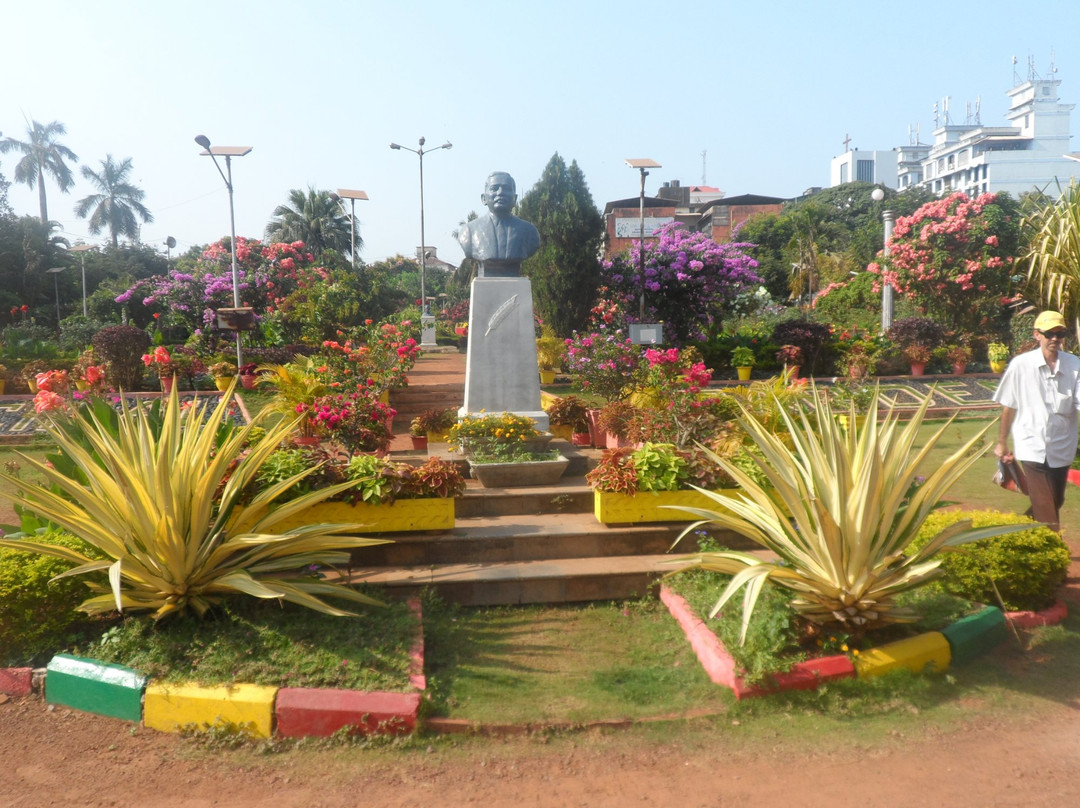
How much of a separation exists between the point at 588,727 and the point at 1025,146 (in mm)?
95941

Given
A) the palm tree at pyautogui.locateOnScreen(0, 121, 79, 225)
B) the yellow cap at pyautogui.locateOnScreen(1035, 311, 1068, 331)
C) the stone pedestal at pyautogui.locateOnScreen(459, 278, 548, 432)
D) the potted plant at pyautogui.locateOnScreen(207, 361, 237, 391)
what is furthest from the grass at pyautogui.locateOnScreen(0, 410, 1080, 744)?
the palm tree at pyautogui.locateOnScreen(0, 121, 79, 225)

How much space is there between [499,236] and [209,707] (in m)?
6.00

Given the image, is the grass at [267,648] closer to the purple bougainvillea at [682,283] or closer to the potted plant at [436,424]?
the potted plant at [436,424]

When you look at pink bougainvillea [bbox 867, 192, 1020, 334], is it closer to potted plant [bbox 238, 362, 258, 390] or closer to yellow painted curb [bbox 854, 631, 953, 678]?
potted plant [bbox 238, 362, 258, 390]

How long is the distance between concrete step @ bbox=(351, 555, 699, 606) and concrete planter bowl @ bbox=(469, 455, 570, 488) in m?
1.35

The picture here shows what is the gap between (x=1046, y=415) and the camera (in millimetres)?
5008

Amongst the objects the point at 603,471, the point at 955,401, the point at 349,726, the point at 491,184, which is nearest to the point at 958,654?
the point at 603,471

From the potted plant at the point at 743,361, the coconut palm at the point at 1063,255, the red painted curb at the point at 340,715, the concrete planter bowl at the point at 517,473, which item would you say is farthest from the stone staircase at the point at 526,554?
the potted plant at the point at 743,361

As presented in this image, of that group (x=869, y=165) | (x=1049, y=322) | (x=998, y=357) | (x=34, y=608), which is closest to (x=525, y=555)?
(x=34, y=608)

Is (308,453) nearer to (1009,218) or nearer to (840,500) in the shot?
(840,500)

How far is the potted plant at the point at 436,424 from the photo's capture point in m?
9.09

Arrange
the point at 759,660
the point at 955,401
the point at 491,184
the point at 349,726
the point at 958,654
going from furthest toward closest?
the point at 955,401, the point at 491,184, the point at 958,654, the point at 759,660, the point at 349,726

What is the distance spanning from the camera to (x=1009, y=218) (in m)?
17.9

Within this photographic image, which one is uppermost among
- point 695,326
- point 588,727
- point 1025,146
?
point 1025,146
